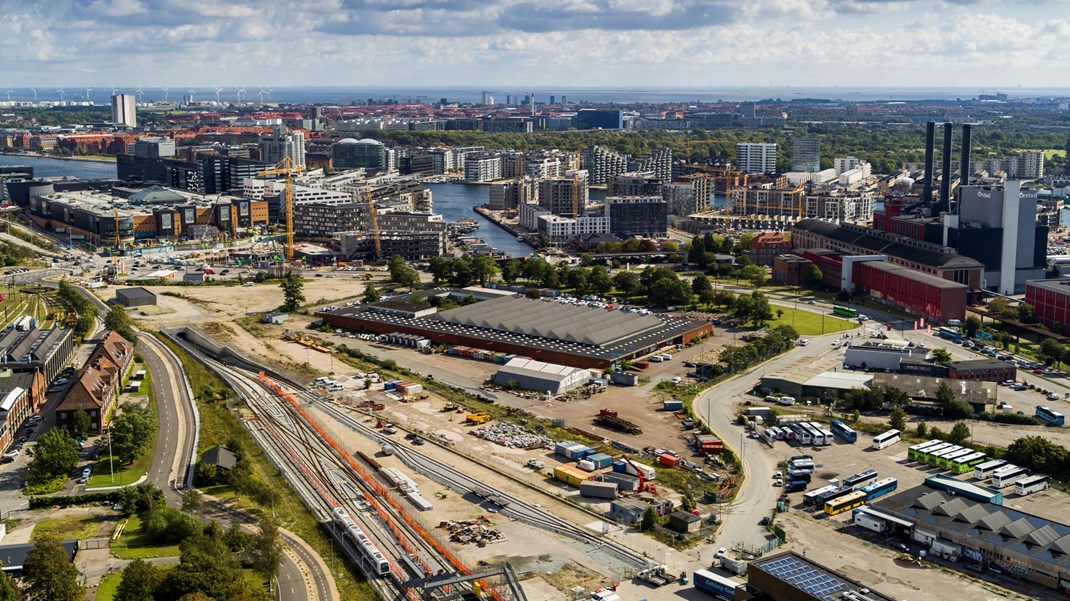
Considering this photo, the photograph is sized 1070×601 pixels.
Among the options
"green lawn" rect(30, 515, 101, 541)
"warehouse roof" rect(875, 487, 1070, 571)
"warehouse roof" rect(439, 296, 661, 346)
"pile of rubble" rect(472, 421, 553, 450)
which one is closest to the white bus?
"warehouse roof" rect(875, 487, 1070, 571)

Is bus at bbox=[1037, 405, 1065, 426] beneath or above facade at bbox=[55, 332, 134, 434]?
beneath

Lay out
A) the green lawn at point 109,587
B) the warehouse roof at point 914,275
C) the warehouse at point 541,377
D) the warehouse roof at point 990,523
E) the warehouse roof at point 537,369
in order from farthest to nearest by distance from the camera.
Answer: the warehouse roof at point 914,275 → the warehouse roof at point 537,369 → the warehouse at point 541,377 → the warehouse roof at point 990,523 → the green lawn at point 109,587

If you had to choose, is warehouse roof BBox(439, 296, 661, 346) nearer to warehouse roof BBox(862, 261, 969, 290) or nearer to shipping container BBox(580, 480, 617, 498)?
warehouse roof BBox(862, 261, 969, 290)

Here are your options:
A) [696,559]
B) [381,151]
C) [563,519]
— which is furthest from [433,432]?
[381,151]

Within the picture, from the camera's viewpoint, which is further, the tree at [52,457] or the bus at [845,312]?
the bus at [845,312]

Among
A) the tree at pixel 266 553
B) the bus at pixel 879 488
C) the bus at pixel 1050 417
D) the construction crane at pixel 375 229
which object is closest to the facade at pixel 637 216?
the construction crane at pixel 375 229

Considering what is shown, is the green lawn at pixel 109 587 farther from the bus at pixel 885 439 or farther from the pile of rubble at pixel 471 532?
the bus at pixel 885 439
